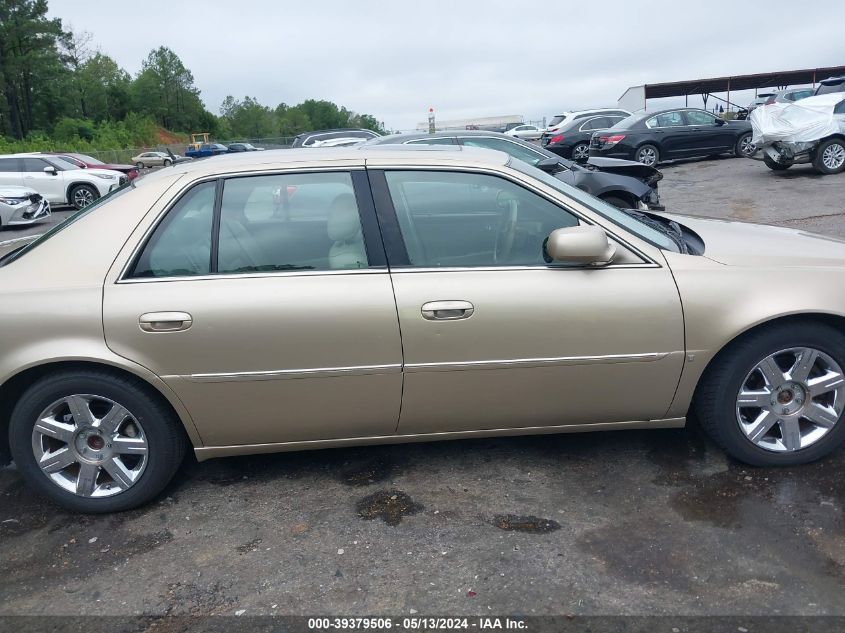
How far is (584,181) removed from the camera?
7938 mm

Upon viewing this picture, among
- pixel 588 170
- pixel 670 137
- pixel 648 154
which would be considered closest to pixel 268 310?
pixel 588 170

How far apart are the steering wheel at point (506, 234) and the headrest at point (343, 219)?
66 centimetres

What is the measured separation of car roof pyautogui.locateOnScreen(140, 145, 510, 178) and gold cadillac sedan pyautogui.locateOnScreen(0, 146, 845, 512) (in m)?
0.03

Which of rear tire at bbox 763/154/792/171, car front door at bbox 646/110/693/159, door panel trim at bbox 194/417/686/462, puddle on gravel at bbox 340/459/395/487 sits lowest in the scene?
puddle on gravel at bbox 340/459/395/487

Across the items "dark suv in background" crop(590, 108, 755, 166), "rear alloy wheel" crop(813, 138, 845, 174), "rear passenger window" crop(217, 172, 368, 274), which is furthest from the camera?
"dark suv in background" crop(590, 108, 755, 166)

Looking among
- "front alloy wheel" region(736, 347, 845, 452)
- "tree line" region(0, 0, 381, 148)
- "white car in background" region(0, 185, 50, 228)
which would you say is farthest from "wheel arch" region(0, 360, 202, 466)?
"tree line" region(0, 0, 381, 148)

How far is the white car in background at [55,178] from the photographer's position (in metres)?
17.4

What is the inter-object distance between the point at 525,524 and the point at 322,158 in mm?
1986

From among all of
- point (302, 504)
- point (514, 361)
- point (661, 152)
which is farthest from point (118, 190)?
point (661, 152)

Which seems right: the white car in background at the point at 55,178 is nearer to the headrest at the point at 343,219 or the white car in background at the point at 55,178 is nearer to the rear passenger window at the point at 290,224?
the rear passenger window at the point at 290,224

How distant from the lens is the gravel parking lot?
256 centimetres

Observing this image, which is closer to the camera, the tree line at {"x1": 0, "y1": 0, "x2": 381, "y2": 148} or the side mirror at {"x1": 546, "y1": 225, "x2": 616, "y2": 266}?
the side mirror at {"x1": 546, "y1": 225, "x2": 616, "y2": 266}

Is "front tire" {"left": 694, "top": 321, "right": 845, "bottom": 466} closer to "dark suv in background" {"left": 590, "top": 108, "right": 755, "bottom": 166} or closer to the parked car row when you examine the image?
"dark suv in background" {"left": 590, "top": 108, "right": 755, "bottom": 166}

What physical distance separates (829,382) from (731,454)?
561mm
